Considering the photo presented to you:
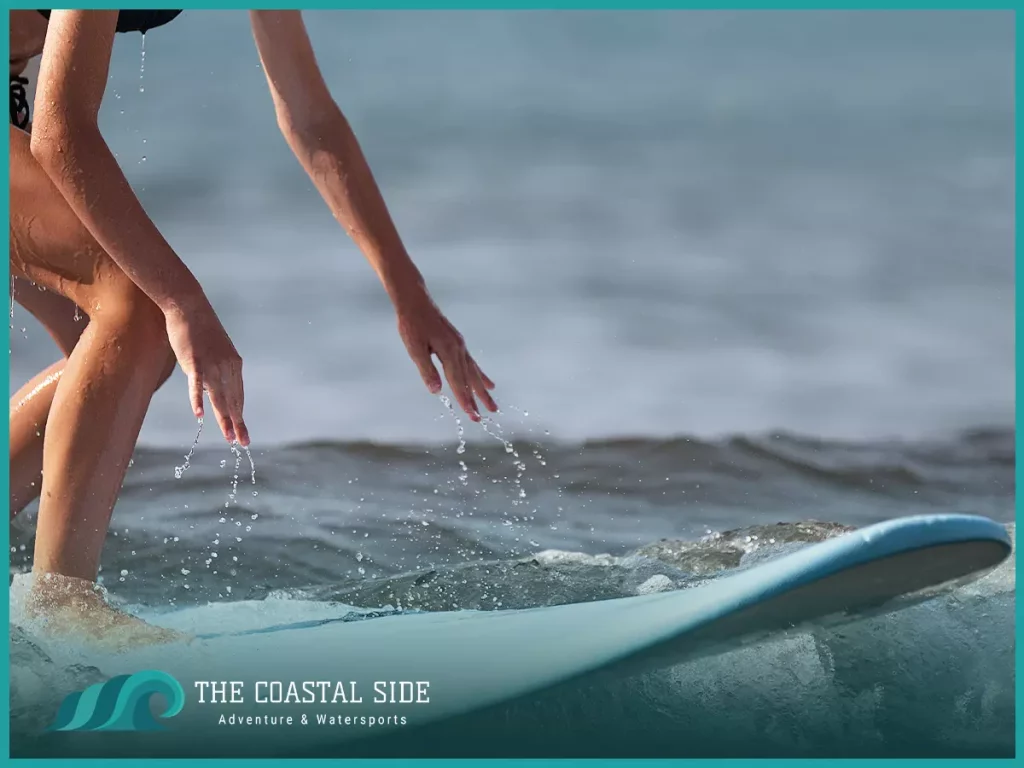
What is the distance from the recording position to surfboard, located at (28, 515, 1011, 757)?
3.21ft

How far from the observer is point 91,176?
101 centimetres

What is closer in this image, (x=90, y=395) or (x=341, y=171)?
(x=90, y=395)

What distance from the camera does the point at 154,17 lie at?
48.0 inches

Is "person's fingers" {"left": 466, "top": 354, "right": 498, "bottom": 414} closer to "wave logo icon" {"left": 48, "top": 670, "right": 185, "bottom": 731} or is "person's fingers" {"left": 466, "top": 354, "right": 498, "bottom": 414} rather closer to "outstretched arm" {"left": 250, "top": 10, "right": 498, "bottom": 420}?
"outstretched arm" {"left": 250, "top": 10, "right": 498, "bottom": 420}

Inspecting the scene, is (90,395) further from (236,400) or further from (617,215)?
(617,215)

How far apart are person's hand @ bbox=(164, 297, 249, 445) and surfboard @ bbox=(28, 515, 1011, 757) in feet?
0.75

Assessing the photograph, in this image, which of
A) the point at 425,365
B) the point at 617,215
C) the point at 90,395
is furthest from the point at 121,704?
the point at 617,215

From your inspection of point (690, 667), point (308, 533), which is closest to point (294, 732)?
point (690, 667)

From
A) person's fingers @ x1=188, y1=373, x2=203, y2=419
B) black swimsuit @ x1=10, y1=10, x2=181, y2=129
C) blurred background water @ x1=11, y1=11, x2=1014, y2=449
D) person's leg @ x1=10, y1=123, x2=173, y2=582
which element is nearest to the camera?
person's fingers @ x1=188, y1=373, x2=203, y2=419

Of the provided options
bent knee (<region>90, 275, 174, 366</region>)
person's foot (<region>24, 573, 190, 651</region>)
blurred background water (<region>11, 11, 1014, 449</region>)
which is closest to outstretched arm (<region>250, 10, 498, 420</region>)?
bent knee (<region>90, 275, 174, 366</region>)

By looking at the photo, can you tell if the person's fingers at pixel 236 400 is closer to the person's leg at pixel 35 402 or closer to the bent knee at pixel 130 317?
the bent knee at pixel 130 317

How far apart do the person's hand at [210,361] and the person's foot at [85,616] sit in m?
0.19

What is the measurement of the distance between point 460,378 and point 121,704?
0.41m

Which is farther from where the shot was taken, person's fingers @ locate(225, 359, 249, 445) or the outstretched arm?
the outstretched arm
